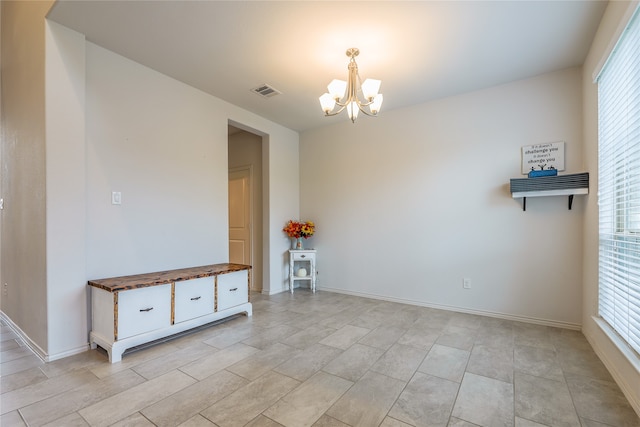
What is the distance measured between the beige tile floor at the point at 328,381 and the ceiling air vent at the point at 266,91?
262cm

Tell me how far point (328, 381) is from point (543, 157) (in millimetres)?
3024

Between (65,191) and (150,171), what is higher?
(150,171)

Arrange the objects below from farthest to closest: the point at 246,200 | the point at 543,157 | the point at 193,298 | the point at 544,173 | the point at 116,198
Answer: the point at 246,200
the point at 543,157
the point at 544,173
the point at 193,298
the point at 116,198

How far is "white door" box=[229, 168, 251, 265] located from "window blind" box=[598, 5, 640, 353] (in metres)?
4.27

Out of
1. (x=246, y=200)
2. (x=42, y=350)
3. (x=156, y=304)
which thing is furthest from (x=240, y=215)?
(x=42, y=350)

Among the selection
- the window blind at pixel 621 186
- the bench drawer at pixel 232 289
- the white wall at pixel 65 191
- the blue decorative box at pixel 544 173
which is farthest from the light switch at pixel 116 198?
the blue decorative box at pixel 544 173

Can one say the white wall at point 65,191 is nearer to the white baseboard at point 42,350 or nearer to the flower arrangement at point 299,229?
the white baseboard at point 42,350

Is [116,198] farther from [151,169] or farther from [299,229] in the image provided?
[299,229]

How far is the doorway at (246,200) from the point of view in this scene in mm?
4734

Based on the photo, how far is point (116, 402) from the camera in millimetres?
1700

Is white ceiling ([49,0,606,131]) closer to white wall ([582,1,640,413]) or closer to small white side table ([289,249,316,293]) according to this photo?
white wall ([582,1,640,413])

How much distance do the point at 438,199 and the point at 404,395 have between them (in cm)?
244

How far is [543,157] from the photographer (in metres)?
3.01

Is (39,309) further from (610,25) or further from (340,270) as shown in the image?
(610,25)
